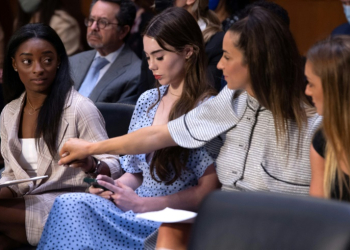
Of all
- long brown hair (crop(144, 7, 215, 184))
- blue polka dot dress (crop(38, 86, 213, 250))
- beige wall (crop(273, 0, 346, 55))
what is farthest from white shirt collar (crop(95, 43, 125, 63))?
blue polka dot dress (crop(38, 86, 213, 250))

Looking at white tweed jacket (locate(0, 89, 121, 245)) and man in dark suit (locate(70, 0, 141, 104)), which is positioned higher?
man in dark suit (locate(70, 0, 141, 104))

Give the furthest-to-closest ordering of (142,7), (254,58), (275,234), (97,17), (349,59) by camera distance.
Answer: (142,7) < (97,17) < (254,58) < (349,59) < (275,234)

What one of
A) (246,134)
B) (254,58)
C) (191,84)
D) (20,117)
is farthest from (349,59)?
(20,117)

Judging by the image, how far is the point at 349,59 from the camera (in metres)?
1.69

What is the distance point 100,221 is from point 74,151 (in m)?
0.26

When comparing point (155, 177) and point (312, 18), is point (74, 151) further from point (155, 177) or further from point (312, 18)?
point (312, 18)

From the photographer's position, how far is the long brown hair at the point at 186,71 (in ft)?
7.34

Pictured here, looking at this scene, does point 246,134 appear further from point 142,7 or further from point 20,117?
point 142,7

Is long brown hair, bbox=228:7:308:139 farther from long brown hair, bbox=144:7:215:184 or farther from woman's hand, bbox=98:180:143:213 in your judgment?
woman's hand, bbox=98:180:143:213

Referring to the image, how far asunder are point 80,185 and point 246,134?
78cm

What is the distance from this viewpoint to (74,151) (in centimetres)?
214

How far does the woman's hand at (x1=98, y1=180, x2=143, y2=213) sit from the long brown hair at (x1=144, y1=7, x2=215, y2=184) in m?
0.13

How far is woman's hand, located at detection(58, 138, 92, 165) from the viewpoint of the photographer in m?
2.12

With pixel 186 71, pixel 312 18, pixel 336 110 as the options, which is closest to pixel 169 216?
pixel 336 110
